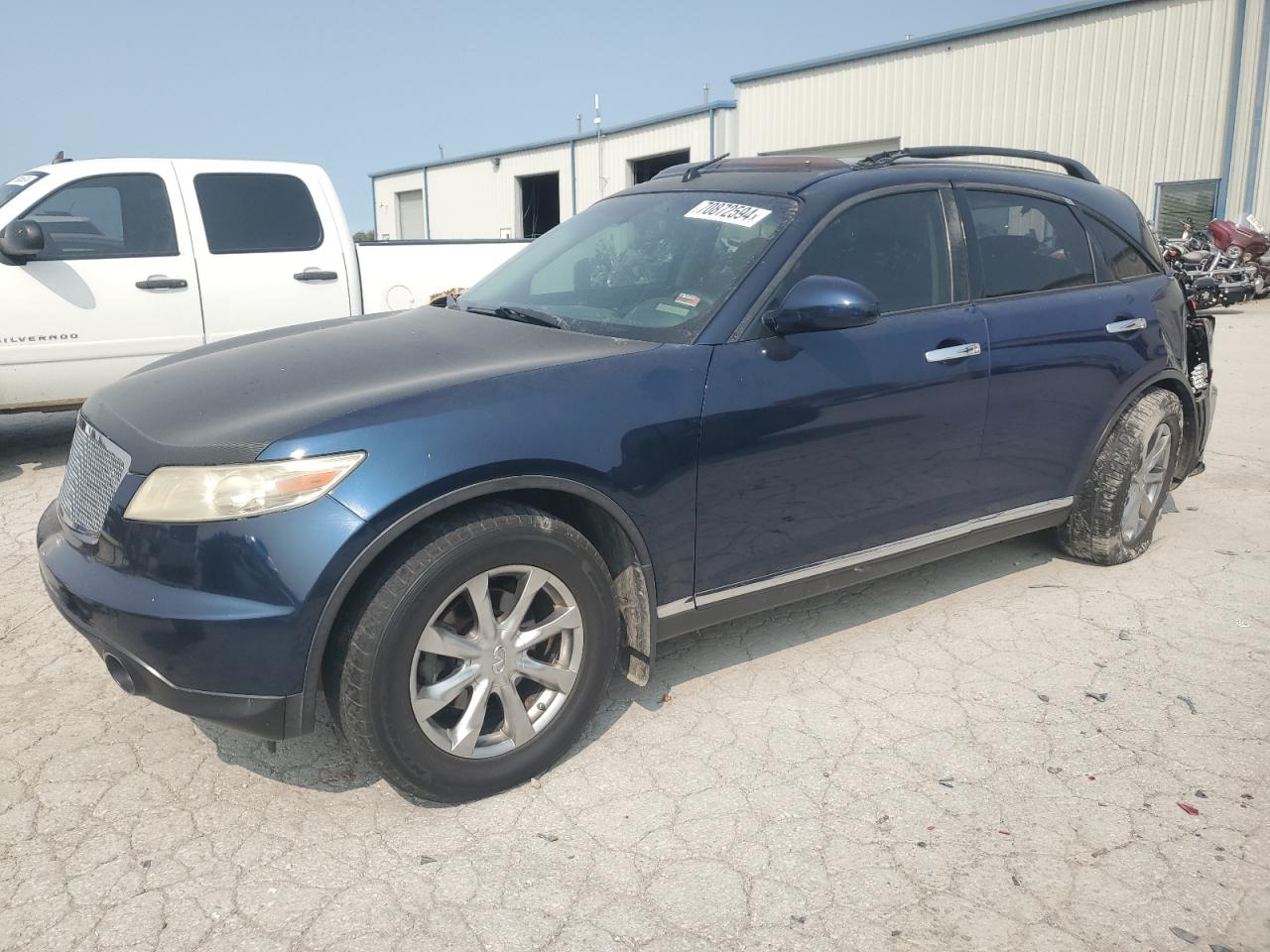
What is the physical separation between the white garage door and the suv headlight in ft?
120

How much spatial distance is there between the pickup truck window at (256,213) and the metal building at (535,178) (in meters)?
17.4

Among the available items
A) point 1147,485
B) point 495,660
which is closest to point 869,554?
point 495,660

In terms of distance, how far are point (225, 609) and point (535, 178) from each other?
30.9 metres

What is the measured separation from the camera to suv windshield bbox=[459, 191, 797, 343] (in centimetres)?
329

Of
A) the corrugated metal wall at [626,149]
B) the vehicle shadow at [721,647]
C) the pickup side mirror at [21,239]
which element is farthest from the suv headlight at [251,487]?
the corrugated metal wall at [626,149]

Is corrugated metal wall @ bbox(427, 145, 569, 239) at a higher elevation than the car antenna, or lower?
higher

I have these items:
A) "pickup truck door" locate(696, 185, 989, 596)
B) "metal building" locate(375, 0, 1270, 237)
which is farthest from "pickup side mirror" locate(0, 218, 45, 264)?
"metal building" locate(375, 0, 1270, 237)

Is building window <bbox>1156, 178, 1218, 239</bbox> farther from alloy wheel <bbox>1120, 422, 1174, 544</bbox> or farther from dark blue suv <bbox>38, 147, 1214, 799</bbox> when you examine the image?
dark blue suv <bbox>38, 147, 1214, 799</bbox>

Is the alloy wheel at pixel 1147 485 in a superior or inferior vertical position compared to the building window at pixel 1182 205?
inferior

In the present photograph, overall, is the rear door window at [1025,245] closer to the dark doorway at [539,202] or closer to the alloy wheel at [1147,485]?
the alloy wheel at [1147,485]

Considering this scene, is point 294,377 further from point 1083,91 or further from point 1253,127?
point 1083,91

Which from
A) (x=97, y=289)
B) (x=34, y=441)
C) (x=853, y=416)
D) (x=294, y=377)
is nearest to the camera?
(x=294, y=377)

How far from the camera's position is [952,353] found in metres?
3.66

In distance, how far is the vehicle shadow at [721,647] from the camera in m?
3.00
